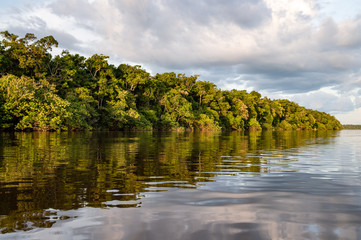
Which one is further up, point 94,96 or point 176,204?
point 94,96

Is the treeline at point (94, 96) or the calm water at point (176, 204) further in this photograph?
the treeline at point (94, 96)

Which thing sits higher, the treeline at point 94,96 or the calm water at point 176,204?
the treeline at point 94,96

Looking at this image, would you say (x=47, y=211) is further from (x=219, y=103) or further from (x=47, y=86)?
(x=219, y=103)

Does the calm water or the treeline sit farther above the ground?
the treeline

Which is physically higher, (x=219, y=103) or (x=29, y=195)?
(x=219, y=103)

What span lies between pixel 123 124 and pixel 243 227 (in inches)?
2295

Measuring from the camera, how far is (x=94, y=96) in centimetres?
6394

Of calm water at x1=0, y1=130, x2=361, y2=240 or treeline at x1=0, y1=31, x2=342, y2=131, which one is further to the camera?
treeline at x1=0, y1=31, x2=342, y2=131

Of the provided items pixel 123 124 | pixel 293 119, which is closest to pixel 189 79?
pixel 123 124

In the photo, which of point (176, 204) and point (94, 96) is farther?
point (94, 96)

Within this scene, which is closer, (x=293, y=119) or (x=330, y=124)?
(x=293, y=119)

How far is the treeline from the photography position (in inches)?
1646

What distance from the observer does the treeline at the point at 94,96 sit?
4181 cm

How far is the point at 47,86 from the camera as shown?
1866 inches
